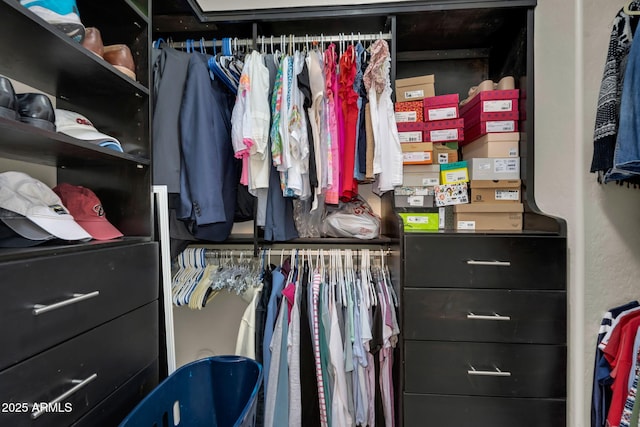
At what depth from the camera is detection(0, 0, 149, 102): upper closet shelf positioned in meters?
0.66

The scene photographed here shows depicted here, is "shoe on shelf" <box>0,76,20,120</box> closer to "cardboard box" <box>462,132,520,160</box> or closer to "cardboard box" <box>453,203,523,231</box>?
"cardboard box" <box>453,203,523,231</box>

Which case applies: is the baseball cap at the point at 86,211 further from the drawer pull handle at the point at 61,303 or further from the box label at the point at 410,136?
the box label at the point at 410,136

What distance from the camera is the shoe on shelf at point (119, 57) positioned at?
3.04 feet

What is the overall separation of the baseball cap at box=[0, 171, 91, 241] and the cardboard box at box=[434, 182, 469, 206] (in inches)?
54.1

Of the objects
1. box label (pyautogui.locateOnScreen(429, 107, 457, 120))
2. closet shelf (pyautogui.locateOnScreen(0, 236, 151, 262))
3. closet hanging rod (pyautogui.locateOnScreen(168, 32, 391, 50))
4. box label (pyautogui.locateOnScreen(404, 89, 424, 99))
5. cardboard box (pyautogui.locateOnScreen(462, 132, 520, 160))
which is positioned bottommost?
closet shelf (pyautogui.locateOnScreen(0, 236, 151, 262))

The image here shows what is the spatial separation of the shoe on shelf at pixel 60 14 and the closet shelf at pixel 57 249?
1.87 feet

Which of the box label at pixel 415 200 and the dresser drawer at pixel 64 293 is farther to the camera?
the box label at pixel 415 200

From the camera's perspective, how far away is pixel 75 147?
794 mm

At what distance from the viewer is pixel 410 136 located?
1.38m

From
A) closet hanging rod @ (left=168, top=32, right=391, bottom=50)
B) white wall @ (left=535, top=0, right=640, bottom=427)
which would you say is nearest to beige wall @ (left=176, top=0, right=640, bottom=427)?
white wall @ (left=535, top=0, right=640, bottom=427)

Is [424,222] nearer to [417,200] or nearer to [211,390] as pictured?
[417,200]

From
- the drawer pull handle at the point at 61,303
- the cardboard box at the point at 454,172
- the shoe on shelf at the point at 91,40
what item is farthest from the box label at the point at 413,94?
the drawer pull handle at the point at 61,303

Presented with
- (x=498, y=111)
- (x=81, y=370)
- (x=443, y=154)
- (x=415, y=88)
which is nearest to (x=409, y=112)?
(x=415, y=88)

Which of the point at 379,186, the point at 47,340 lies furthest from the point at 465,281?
the point at 47,340
